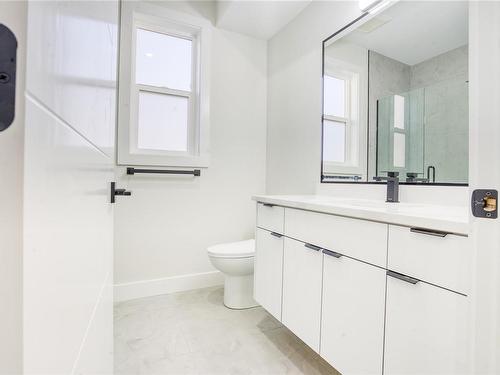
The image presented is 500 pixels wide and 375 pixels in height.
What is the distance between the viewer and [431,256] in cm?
86

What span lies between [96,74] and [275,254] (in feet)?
4.33

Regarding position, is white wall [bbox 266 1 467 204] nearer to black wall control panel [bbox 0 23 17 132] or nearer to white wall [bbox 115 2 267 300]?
white wall [bbox 115 2 267 300]

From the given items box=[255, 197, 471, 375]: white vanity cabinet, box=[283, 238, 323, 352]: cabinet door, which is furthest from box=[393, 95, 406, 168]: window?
box=[283, 238, 323, 352]: cabinet door

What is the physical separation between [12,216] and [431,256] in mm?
1002

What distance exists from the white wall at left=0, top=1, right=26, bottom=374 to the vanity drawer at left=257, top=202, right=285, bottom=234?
142cm

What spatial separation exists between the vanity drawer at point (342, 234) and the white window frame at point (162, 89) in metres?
1.28

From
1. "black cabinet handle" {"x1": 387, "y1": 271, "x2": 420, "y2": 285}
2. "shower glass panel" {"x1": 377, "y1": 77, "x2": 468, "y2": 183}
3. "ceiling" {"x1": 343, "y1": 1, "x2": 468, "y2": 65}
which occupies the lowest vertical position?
"black cabinet handle" {"x1": 387, "y1": 271, "x2": 420, "y2": 285}

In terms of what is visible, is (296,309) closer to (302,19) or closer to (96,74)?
(96,74)

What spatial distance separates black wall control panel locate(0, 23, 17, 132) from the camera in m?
0.19

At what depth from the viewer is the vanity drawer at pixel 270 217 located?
5.30 ft

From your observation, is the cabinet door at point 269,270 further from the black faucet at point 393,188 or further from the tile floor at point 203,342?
the black faucet at point 393,188

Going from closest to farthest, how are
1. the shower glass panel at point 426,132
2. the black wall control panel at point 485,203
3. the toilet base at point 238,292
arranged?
the black wall control panel at point 485,203, the shower glass panel at point 426,132, the toilet base at point 238,292

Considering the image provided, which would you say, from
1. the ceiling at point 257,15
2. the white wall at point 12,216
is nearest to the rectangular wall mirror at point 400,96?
the ceiling at point 257,15

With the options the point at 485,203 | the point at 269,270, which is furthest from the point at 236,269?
the point at 485,203
